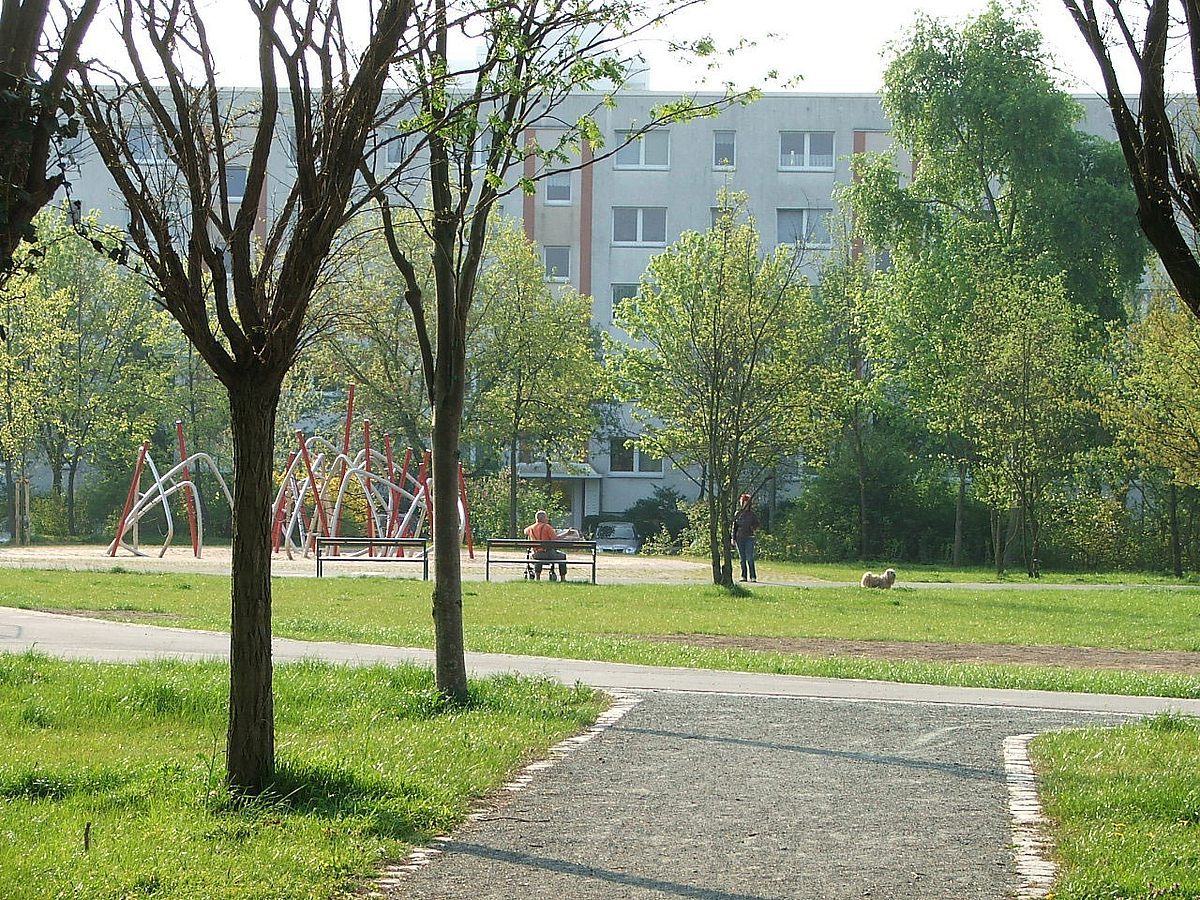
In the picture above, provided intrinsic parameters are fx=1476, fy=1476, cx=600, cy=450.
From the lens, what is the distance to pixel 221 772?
711cm

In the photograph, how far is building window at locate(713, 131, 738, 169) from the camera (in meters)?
61.6

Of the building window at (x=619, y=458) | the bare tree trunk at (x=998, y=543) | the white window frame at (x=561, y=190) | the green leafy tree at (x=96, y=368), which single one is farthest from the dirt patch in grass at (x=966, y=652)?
the white window frame at (x=561, y=190)

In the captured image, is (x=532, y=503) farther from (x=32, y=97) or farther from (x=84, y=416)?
(x=32, y=97)

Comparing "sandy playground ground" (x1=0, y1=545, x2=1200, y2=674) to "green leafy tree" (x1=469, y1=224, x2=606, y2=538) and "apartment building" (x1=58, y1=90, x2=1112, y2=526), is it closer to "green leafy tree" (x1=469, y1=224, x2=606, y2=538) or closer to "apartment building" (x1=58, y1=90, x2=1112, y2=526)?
"green leafy tree" (x1=469, y1=224, x2=606, y2=538)

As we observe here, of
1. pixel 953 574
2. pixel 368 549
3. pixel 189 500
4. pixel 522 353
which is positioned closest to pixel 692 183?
pixel 522 353

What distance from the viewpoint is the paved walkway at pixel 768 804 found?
5707 mm

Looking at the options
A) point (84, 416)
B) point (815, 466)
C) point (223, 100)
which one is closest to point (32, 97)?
point (223, 100)

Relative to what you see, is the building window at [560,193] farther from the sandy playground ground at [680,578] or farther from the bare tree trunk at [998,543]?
the bare tree trunk at [998,543]

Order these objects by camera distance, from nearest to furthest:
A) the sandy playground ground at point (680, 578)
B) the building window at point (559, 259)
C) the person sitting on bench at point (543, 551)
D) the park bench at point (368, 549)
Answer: the sandy playground ground at point (680, 578), the park bench at point (368, 549), the person sitting on bench at point (543, 551), the building window at point (559, 259)

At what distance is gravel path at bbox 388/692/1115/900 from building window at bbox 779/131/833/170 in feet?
177

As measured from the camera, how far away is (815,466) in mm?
47750

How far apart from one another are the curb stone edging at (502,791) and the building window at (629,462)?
52621 millimetres

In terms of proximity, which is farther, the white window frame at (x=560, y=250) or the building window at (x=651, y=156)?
the white window frame at (x=560, y=250)

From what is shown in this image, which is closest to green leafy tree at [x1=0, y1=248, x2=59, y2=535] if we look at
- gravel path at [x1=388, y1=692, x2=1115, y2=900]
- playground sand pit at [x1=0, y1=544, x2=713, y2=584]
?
playground sand pit at [x1=0, y1=544, x2=713, y2=584]
